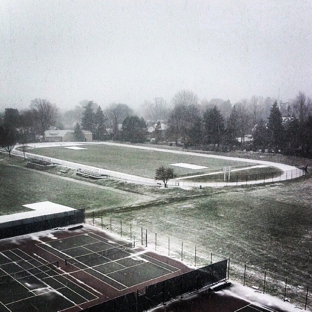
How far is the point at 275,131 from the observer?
67.1m

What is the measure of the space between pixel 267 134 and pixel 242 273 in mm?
51867

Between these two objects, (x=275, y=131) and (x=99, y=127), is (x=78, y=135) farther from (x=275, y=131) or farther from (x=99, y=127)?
(x=275, y=131)

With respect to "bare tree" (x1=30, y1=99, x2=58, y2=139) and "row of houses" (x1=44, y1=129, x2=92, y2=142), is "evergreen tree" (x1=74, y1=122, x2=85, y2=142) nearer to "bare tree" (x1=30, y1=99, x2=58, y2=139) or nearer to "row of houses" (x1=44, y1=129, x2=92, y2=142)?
"row of houses" (x1=44, y1=129, x2=92, y2=142)

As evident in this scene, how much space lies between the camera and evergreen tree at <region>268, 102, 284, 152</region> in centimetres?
6600

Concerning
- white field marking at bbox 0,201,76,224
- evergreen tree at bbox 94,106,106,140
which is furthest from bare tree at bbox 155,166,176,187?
evergreen tree at bbox 94,106,106,140

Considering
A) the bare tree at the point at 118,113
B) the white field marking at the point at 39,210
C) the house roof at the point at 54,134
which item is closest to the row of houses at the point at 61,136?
the house roof at the point at 54,134

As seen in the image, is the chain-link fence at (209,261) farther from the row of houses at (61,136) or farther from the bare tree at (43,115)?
the bare tree at (43,115)

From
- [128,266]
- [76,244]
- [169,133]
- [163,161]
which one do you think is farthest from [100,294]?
[169,133]

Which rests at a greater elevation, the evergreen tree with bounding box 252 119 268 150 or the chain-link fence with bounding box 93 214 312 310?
the evergreen tree with bounding box 252 119 268 150

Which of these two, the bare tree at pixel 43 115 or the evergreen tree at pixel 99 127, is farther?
the bare tree at pixel 43 115

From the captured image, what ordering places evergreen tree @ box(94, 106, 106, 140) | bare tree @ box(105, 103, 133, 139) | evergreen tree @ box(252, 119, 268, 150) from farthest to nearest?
bare tree @ box(105, 103, 133, 139), evergreen tree @ box(94, 106, 106, 140), evergreen tree @ box(252, 119, 268, 150)

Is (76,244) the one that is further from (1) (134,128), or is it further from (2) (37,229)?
(1) (134,128)

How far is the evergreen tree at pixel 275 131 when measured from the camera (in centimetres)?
6600

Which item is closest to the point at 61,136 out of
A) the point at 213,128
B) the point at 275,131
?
the point at 213,128
